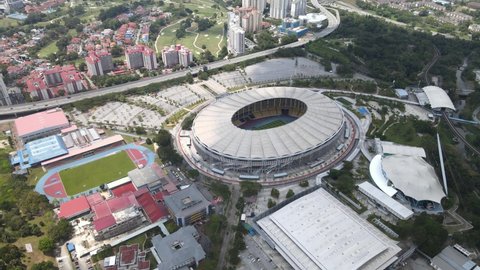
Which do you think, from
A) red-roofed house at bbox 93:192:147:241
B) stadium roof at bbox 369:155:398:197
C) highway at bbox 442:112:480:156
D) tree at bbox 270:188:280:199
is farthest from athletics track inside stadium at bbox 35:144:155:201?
highway at bbox 442:112:480:156

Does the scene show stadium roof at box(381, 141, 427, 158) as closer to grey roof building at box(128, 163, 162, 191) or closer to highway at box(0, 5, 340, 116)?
grey roof building at box(128, 163, 162, 191)

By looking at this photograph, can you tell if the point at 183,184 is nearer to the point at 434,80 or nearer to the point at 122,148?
the point at 122,148

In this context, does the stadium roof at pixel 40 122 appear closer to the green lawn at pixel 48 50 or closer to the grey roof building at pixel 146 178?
the grey roof building at pixel 146 178

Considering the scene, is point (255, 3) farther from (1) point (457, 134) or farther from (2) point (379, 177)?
(2) point (379, 177)

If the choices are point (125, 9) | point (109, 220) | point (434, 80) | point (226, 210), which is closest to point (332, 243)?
point (226, 210)

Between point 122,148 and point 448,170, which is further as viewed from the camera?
point 122,148

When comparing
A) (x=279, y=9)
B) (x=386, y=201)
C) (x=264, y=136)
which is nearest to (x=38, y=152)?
(x=264, y=136)

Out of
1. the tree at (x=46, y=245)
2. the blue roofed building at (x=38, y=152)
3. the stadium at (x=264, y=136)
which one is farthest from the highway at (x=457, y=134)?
the blue roofed building at (x=38, y=152)
